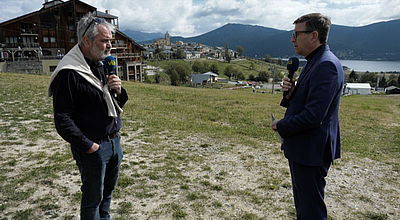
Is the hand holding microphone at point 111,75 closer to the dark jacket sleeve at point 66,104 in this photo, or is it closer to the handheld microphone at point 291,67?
the dark jacket sleeve at point 66,104

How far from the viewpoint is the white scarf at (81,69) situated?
2.65 m

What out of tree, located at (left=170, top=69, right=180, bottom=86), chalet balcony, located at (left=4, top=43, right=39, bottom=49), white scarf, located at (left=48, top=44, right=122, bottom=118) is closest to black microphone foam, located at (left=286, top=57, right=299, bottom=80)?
white scarf, located at (left=48, top=44, right=122, bottom=118)

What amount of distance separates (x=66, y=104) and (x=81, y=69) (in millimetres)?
424

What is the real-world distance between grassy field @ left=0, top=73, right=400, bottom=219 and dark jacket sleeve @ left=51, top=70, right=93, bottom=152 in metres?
2.14

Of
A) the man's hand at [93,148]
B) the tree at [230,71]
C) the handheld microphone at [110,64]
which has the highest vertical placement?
the tree at [230,71]

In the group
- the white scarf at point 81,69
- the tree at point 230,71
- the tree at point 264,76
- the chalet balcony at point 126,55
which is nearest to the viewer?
the white scarf at point 81,69

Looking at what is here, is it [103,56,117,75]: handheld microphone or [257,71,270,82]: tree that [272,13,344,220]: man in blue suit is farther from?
[257,71,270,82]: tree

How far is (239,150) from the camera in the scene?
809 cm

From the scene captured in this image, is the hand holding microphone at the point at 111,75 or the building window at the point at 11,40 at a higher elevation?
the building window at the point at 11,40

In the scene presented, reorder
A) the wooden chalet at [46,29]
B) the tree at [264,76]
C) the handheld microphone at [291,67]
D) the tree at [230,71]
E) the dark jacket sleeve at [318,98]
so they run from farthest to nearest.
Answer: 1. the tree at [230,71]
2. the tree at [264,76]
3. the wooden chalet at [46,29]
4. the handheld microphone at [291,67]
5. the dark jacket sleeve at [318,98]

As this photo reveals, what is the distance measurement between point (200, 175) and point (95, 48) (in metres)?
4.07

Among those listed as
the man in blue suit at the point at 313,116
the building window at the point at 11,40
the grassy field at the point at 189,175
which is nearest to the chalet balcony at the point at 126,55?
the building window at the point at 11,40

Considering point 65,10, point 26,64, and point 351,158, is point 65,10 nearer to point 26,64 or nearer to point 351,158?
point 26,64

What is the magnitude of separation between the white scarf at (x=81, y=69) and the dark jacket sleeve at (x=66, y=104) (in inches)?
2.5
